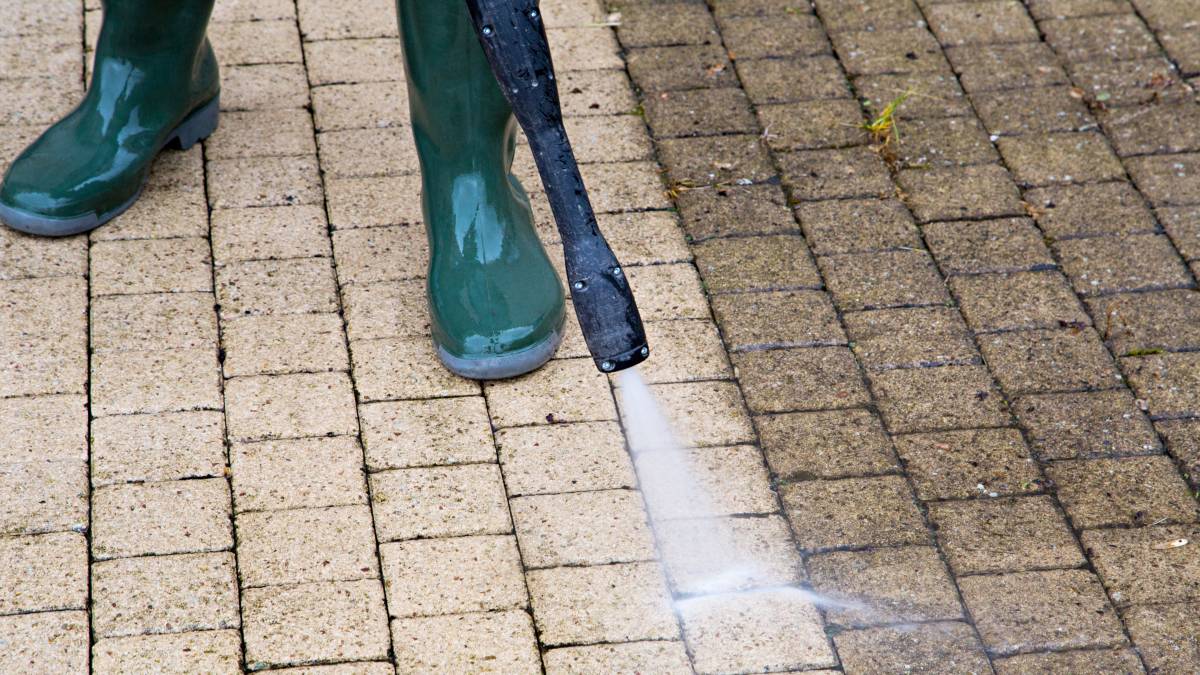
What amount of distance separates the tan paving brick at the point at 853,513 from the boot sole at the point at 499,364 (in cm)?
55

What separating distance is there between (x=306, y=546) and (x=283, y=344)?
21.5 inches

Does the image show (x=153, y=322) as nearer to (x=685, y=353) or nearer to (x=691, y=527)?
(x=685, y=353)

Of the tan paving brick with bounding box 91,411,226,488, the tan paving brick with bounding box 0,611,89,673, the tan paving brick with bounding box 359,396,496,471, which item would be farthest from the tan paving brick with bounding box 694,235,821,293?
the tan paving brick with bounding box 0,611,89,673

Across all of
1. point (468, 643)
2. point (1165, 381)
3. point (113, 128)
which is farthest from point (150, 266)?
point (1165, 381)

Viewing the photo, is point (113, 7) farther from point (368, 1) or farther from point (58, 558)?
point (58, 558)

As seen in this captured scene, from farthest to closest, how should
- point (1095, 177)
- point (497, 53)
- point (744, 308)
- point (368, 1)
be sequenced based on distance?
point (368, 1) → point (1095, 177) → point (744, 308) → point (497, 53)

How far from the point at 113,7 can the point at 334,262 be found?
0.70 m

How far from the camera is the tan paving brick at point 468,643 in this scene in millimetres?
2244

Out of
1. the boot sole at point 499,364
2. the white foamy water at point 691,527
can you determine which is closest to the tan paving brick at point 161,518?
the boot sole at point 499,364

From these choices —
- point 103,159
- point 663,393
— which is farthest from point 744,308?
point 103,159

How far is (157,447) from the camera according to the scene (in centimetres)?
260

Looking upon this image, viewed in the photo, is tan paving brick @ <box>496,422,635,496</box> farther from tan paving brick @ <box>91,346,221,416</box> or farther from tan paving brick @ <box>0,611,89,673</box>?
tan paving brick @ <box>0,611,89,673</box>

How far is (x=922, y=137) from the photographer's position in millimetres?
3477

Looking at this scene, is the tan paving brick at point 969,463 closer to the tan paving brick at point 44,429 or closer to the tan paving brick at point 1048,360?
the tan paving brick at point 1048,360
